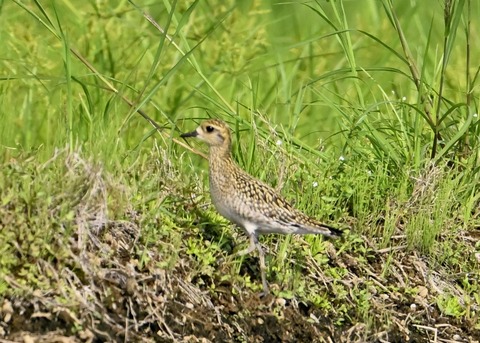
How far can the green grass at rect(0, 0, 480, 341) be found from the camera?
6.97 metres

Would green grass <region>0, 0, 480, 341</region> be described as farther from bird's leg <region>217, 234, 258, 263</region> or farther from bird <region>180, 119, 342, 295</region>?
bird <region>180, 119, 342, 295</region>

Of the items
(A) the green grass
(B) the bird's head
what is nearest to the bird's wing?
(A) the green grass

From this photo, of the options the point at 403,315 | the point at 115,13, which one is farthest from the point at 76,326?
the point at 115,13

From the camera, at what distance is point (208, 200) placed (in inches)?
329

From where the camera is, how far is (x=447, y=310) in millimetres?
8031

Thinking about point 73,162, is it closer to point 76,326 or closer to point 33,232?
point 33,232

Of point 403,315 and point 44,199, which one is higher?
point 44,199

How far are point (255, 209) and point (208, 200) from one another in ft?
2.26

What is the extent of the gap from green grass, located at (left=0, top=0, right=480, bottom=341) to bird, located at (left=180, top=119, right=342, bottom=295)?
0.18 m

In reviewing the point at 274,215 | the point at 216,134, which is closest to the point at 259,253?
the point at 274,215

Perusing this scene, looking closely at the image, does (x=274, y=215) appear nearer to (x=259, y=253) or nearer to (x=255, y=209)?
(x=255, y=209)

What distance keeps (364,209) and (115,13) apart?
306cm

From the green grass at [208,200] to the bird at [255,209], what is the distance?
18 cm

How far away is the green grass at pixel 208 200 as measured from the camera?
697cm
